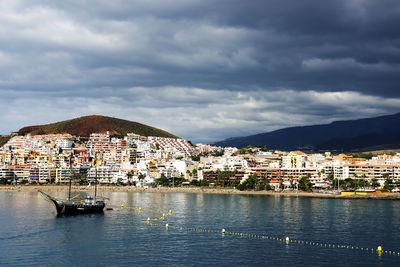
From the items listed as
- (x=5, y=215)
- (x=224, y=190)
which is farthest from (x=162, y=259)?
(x=224, y=190)

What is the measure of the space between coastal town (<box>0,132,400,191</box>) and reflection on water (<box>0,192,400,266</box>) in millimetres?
49739

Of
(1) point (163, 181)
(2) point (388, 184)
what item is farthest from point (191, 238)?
(1) point (163, 181)

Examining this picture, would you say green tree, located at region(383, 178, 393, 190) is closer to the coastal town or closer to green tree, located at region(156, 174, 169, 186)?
the coastal town

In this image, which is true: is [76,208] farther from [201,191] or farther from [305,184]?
[305,184]

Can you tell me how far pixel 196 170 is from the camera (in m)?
154

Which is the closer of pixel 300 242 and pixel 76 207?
pixel 300 242

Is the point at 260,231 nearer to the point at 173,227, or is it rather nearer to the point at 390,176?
the point at 173,227

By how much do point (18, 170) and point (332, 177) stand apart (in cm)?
11993

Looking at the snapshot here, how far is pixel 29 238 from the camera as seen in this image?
148 feet

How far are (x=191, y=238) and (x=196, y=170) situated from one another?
10902 centimetres

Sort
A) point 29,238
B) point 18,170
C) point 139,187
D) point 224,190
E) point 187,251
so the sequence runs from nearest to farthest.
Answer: point 187,251 < point 29,238 < point 224,190 < point 139,187 < point 18,170

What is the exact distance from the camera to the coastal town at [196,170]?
5059 inches

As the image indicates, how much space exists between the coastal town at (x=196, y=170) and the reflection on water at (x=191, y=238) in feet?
163

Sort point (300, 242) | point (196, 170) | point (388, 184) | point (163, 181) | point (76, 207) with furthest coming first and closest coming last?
1. point (196, 170)
2. point (163, 181)
3. point (388, 184)
4. point (76, 207)
5. point (300, 242)
